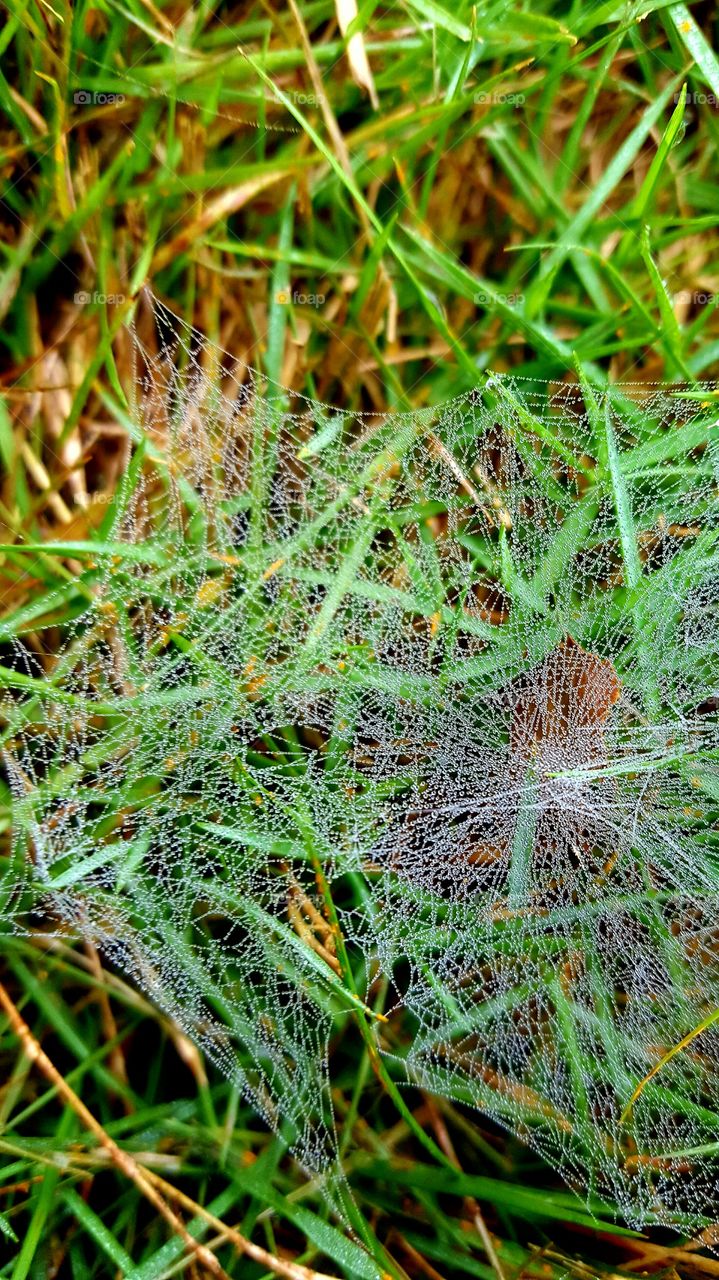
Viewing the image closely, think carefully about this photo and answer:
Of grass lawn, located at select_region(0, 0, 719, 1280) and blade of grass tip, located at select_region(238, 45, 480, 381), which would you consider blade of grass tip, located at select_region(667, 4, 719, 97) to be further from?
blade of grass tip, located at select_region(238, 45, 480, 381)

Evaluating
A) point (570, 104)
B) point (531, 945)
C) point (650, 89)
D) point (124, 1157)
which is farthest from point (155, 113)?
point (124, 1157)

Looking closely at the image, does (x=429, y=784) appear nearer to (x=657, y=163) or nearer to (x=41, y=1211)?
(x=41, y=1211)

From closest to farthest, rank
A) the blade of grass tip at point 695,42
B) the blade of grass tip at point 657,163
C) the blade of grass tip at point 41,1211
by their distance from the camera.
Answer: the blade of grass tip at point 41,1211, the blade of grass tip at point 657,163, the blade of grass tip at point 695,42

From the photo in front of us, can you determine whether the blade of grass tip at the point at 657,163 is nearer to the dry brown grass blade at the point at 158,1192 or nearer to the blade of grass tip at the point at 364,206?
the blade of grass tip at the point at 364,206

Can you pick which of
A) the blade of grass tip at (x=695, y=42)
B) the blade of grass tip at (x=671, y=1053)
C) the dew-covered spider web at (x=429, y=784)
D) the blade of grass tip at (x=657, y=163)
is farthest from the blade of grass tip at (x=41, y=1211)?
the blade of grass tip at (x=695, y=42)

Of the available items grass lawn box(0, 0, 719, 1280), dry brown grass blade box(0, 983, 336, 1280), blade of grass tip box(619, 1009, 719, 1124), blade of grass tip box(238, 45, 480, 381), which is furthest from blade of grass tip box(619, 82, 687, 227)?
dry brown grass blade box(0, 983, 336, 1280)

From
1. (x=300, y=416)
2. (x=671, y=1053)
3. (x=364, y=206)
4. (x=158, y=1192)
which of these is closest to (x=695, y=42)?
(x=364, y=206)
